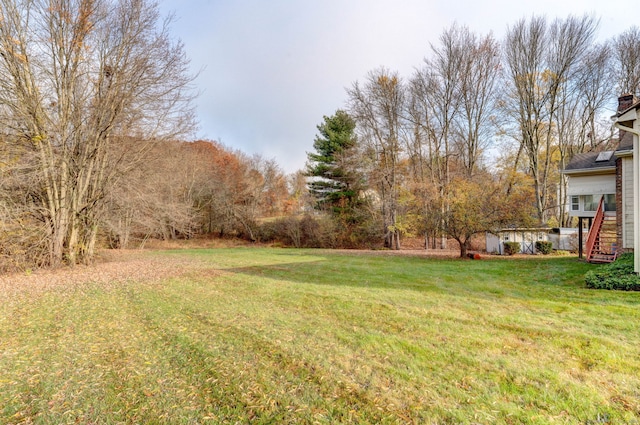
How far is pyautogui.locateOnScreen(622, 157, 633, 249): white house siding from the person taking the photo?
30.9 ft

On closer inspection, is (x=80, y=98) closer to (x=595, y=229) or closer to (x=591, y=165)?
(x=595, y=229)

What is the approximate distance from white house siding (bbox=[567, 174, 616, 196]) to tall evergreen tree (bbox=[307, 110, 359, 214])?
1275 centimetres

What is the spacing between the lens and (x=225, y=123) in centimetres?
1883

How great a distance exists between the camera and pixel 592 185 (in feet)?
41.6

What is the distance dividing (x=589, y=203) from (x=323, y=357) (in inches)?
580

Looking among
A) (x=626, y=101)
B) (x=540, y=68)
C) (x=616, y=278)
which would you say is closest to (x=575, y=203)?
(x=626, y=101)

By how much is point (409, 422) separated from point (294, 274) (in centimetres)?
731

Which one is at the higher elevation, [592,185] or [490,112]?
Result: [490,112]

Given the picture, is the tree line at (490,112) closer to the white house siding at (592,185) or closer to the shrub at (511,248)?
the shrub at (511,248)

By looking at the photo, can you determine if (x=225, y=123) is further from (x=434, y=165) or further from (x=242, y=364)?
(x=242, y=364)

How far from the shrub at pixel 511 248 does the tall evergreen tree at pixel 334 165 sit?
10.5 meters

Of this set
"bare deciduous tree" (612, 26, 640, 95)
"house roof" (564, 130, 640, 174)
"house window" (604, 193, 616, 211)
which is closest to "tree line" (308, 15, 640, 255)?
"bare deciduous tree" (612, 26, 640, 95)

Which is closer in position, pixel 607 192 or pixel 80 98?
pixel 80 98

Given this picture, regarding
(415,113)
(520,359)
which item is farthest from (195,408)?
(415,113)
